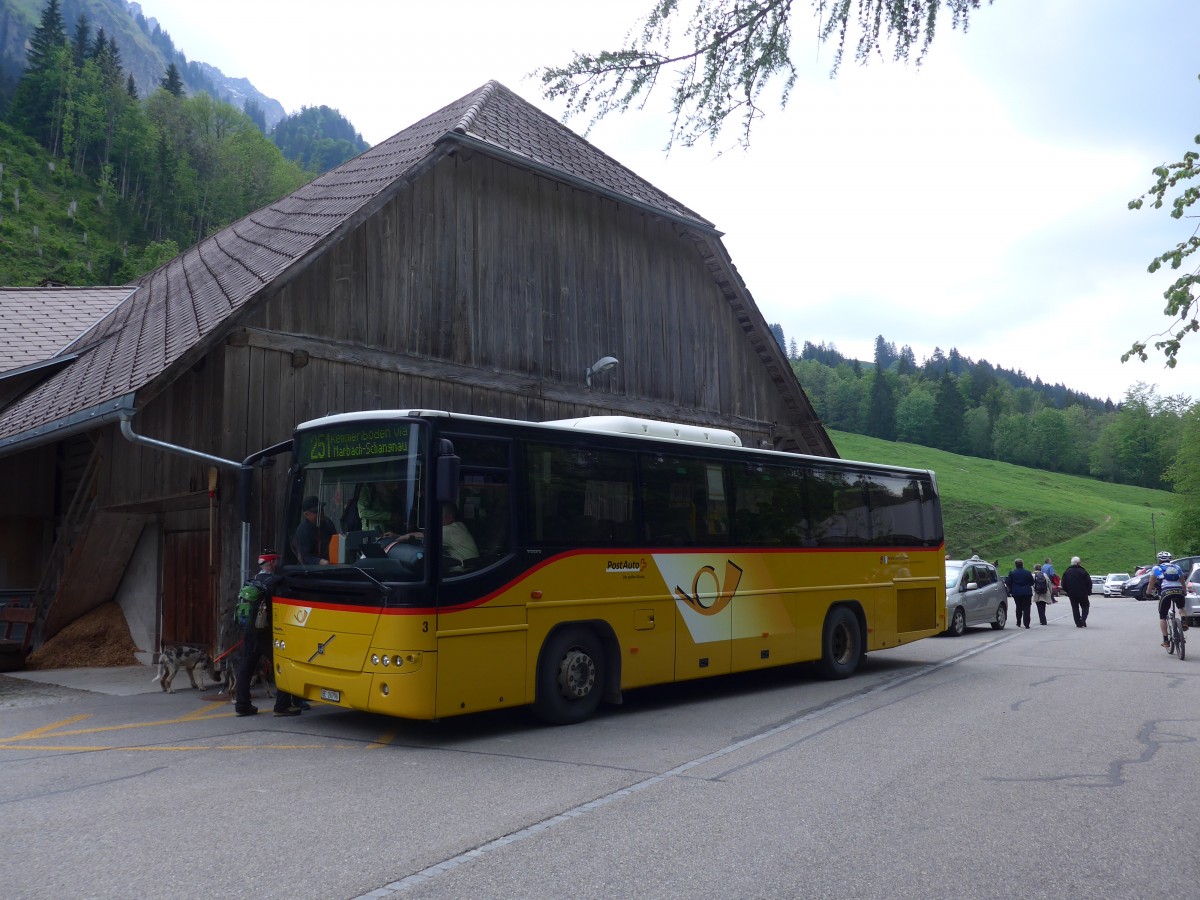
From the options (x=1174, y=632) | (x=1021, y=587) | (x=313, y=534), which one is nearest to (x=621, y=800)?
(x=313, y=534)

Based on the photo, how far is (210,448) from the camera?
1162 centimetres

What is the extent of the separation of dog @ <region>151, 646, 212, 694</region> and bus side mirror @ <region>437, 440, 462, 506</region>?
559cm

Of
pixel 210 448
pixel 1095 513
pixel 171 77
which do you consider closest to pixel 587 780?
pixel 210 448

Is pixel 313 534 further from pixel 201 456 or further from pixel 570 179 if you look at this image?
pixel 570 179

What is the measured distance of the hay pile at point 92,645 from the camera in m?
14.3

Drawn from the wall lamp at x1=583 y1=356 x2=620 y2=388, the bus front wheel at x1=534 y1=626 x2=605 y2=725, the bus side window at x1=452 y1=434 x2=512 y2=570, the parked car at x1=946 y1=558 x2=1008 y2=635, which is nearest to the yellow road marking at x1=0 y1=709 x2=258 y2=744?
the bus front wheel at x1=534 y1=626 x2=605 y2=725

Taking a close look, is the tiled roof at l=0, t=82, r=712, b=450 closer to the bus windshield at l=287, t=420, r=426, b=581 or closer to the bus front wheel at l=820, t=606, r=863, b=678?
the bus windshield at l=287, t=420, r=426, b=581

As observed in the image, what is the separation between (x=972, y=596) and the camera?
2155 centimetres

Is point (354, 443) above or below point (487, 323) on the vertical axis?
below

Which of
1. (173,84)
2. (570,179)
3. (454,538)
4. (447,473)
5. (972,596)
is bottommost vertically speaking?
(972,596)

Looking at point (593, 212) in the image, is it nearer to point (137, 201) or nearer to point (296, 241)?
point (296, 241)

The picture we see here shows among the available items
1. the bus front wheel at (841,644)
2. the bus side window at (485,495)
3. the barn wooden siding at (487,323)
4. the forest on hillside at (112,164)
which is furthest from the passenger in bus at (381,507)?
the forest on hillside at (112,164)

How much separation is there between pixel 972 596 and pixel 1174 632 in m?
5.67

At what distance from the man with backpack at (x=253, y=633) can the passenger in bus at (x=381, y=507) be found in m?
1.66
